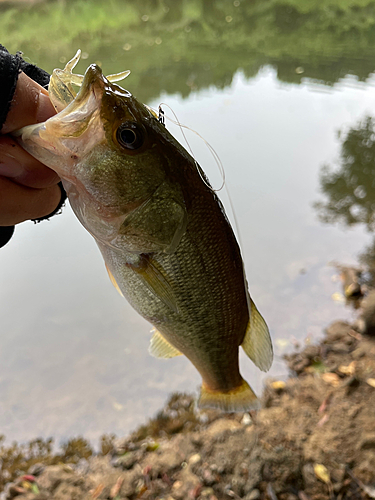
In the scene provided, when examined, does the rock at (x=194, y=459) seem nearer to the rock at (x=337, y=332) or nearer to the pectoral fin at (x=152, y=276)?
the rock at (x=337, y=332)

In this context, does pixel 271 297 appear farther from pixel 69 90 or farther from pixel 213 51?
pixel 213 51

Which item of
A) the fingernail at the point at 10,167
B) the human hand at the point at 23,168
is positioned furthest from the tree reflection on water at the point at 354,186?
the fingernail at the point at 10,167

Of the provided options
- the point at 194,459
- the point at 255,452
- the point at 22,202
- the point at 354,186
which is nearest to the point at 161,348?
the point at 22,202

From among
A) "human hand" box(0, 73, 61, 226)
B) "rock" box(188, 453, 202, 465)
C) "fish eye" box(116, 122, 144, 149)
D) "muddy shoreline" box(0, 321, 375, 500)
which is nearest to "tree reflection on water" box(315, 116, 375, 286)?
"muddy shoreline" box(0, 321, 375, 500)

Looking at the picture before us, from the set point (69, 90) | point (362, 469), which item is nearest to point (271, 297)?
point (362, 469)

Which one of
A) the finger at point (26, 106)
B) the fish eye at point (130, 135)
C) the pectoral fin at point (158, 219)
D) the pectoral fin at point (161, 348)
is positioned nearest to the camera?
the finger at point (26, 106)

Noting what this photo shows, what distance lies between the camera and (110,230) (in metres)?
1.23

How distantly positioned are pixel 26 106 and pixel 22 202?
31 cm

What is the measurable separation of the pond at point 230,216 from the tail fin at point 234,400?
226cm

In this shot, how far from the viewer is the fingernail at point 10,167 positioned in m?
1.06

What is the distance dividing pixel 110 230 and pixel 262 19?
1785cm

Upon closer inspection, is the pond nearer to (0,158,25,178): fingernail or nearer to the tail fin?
the tail fin

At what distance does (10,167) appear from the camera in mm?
1083

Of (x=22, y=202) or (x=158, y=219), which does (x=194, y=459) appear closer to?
(x=158, y=219)
